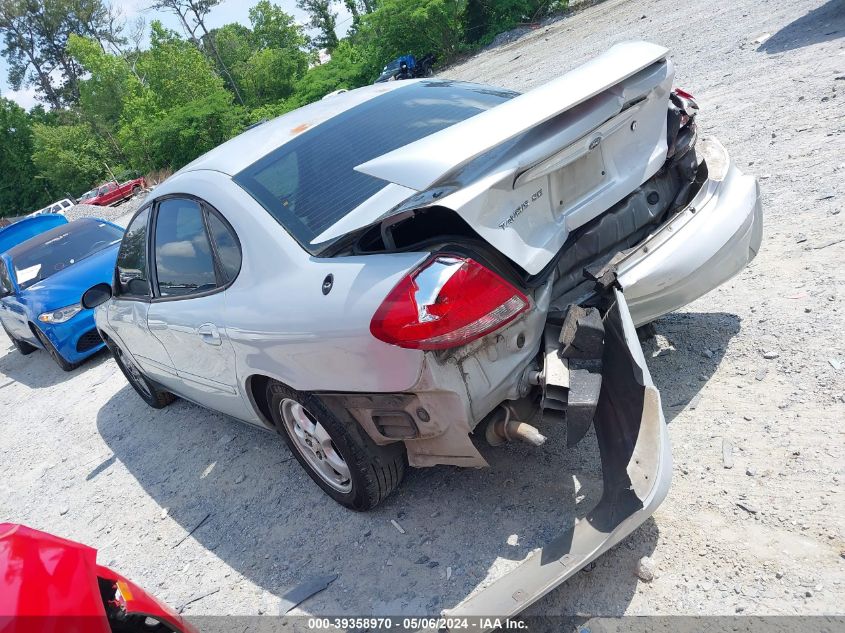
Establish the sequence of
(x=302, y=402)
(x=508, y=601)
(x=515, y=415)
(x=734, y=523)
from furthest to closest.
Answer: (x=302, y=402)
(x=515, y=415)
(x=734, y=523)
(x=508, y=601)

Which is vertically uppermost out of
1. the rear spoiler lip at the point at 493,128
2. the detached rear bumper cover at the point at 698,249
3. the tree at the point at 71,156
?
the tree at the point at 71,156

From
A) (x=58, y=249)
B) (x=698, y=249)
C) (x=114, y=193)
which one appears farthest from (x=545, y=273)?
(x=114, y=193)

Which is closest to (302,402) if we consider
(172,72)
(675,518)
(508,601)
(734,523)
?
(508,601)

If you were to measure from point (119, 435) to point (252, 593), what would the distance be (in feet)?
9.30

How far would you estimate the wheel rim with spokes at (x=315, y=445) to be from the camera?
302 cm

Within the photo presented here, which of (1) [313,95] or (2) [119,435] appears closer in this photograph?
(2) [119,435]

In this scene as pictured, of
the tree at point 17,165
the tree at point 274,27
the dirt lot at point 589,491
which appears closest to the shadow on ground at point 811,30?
the dirt lot at point 589,491

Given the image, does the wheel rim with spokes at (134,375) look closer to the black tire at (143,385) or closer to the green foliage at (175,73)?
the black tire at (143,385)

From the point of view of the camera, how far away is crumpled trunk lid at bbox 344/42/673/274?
2312mm

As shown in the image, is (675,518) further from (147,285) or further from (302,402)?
(147,285)

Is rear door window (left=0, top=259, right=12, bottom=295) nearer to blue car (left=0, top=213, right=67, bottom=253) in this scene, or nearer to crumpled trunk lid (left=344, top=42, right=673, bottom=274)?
blue car (left=0, top=213, right=67, bottom=253)

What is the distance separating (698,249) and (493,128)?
114 cm

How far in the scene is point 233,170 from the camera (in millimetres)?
3238

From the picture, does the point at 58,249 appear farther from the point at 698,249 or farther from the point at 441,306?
the point at 698,249
